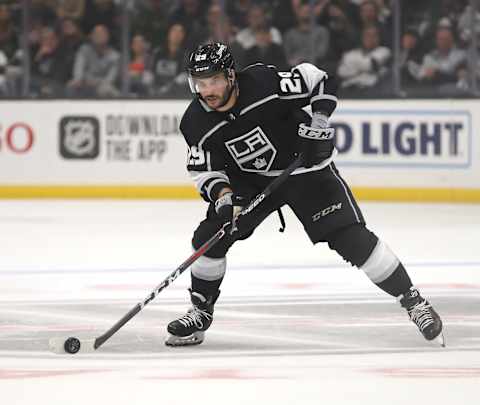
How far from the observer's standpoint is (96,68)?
1125 centimetres

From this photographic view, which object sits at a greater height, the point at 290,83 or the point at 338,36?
the point at 290,83

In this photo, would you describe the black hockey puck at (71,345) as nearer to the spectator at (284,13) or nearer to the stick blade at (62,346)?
the stick blade at (62,346)

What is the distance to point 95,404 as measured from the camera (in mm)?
3639

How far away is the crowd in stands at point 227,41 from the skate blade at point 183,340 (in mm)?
6112

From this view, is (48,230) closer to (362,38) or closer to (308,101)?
(362,38)

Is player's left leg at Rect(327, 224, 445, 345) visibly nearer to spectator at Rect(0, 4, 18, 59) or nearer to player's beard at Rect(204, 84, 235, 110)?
player's beard at Rect(204, 84, 235, 110)

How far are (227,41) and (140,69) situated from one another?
756mm

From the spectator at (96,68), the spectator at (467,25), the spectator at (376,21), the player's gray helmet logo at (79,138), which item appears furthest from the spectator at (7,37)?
the spectator at (467,25)

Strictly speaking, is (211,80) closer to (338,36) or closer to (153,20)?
(338,36)

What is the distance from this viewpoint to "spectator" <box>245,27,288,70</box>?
430 inches

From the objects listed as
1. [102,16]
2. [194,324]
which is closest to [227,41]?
[102,16]

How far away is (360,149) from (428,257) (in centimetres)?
332

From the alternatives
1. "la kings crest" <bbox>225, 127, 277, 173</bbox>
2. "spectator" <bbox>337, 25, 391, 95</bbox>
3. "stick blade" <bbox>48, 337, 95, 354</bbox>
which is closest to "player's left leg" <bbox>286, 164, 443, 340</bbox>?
"la kings crest" <bbox>225, 127, 277, 173</bbox>

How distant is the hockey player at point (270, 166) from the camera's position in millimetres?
4562
